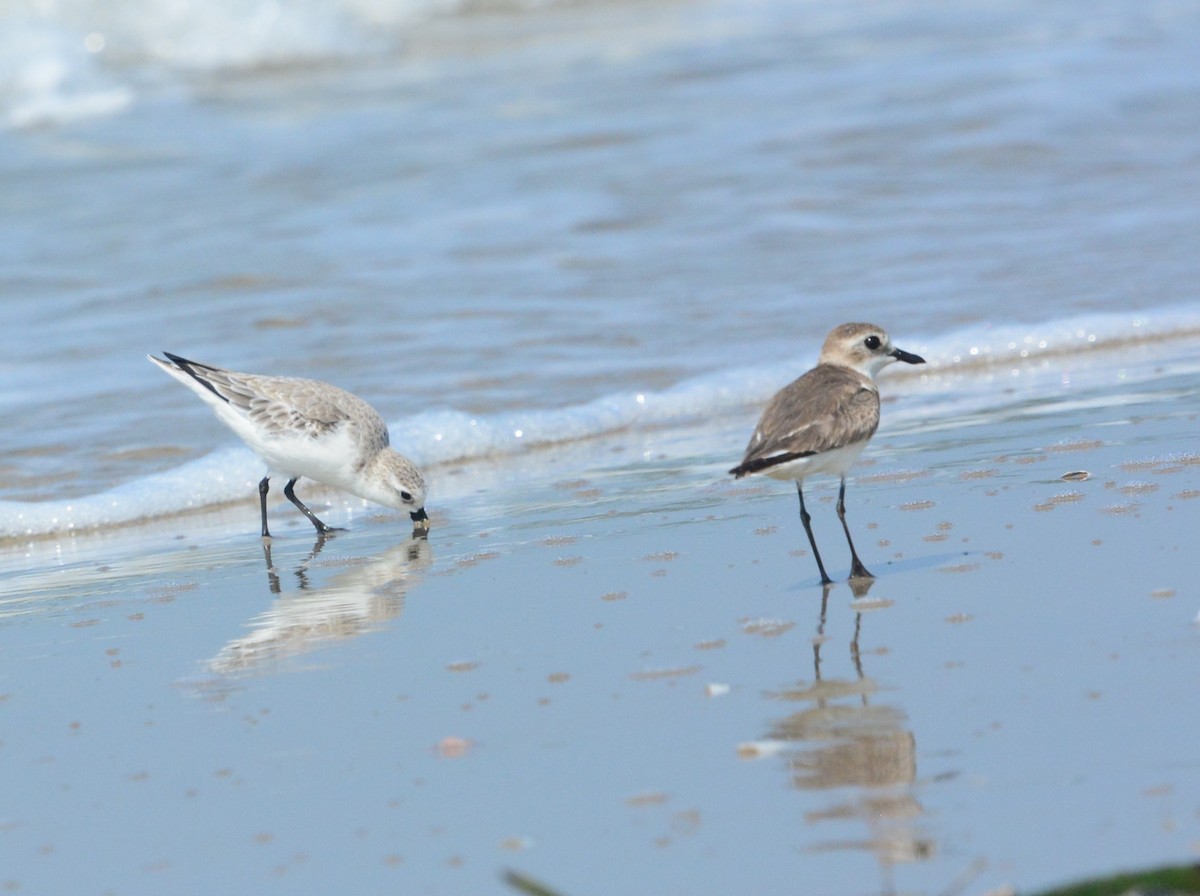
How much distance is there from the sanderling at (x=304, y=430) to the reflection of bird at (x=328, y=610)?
77cm

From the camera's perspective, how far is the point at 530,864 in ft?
10.4

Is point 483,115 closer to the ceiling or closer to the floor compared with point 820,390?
closer to the ceiling

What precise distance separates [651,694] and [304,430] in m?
3.46

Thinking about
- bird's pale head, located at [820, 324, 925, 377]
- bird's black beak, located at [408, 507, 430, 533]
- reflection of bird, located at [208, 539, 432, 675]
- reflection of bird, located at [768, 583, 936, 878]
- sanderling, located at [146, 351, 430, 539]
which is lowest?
bird's black beak, located at [408, 507, 430, 533]

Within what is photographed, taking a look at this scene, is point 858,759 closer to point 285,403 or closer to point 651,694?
point 651,694

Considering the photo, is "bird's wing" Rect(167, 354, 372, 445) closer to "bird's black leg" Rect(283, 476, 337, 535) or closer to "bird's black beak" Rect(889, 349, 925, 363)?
"bird's black leg" Rect(283, 476, 337, 535)

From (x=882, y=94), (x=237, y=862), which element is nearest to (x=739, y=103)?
(x=882, y=94)

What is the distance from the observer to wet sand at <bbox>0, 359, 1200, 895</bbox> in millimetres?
3201

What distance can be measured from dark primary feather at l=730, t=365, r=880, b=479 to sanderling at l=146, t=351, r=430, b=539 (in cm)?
225

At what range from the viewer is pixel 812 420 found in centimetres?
499

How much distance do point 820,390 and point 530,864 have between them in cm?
239

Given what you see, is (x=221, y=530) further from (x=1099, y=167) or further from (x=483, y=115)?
(x=483, y=115)

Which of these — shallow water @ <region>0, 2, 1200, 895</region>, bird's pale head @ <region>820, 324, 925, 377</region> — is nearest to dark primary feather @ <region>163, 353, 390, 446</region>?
shallow water @ <region>0, 2, 1200, 895</region>

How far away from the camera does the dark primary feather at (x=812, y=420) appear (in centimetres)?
490
